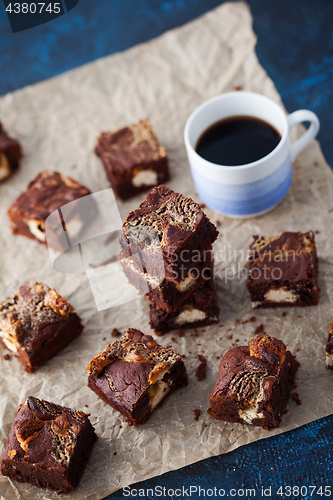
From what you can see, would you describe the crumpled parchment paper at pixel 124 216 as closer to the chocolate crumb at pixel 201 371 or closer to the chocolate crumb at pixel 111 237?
the chocolate crumb at pixel 201 371

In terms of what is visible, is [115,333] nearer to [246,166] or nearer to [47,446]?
[47,446]

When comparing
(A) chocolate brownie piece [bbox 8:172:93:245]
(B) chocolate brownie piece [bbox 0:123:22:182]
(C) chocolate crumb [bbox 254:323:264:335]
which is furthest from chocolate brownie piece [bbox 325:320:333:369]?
(B) chocolate brownie piece [bbox 0:123:22:182]

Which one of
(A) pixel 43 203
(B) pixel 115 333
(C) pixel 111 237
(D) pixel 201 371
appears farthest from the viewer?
(C) pixel 111 237

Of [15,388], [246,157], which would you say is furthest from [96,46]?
[15,388]

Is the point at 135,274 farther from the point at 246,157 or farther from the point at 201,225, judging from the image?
the point at 246,157

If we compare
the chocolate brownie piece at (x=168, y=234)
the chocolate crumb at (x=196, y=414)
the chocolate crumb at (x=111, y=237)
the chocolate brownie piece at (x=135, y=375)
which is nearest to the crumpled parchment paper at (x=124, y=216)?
the chocolate crumb at (x=196, y=414)

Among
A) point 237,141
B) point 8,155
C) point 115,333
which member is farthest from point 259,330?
point 8,155
